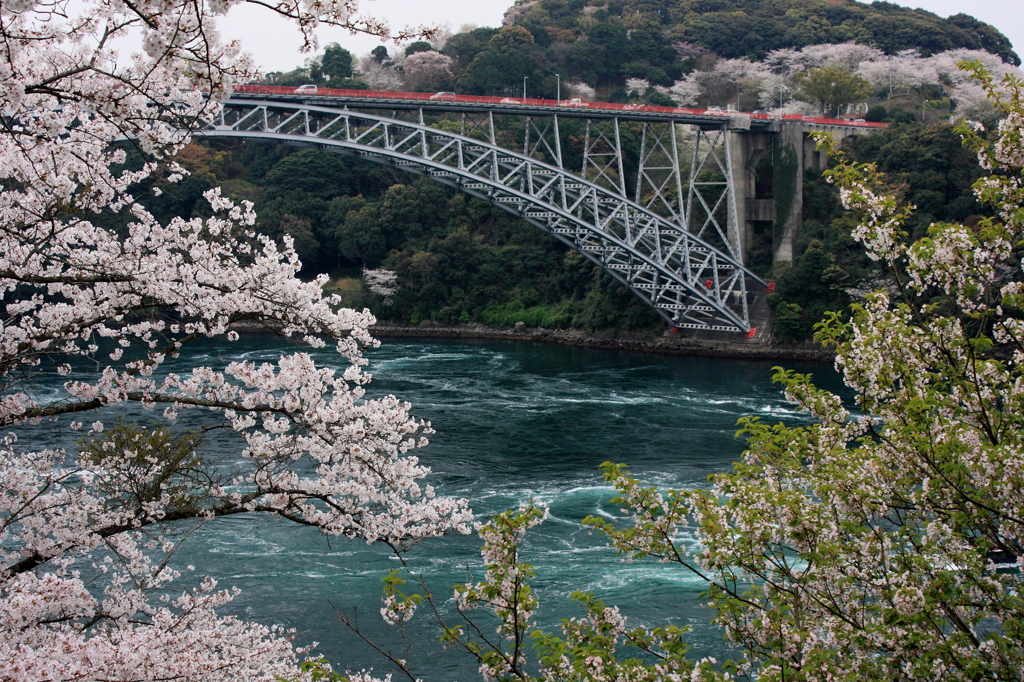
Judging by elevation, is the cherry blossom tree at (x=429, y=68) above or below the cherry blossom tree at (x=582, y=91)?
above

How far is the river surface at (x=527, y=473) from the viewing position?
11.3 metres

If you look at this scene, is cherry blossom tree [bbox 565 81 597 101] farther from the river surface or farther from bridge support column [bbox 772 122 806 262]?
the river surface

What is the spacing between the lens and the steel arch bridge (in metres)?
26.1

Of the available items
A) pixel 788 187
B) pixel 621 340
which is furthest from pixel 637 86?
pixel 621 340

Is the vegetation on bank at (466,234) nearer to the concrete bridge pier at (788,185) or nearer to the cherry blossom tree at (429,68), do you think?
the concrete bridge pier at (788,185)

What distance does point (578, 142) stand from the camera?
44344mm

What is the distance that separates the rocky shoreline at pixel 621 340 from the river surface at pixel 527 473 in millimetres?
961

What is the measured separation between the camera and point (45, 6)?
11.5ft

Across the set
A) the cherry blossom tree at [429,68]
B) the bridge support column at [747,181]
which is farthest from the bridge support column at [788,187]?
the cherry blossom tree at [429,68]

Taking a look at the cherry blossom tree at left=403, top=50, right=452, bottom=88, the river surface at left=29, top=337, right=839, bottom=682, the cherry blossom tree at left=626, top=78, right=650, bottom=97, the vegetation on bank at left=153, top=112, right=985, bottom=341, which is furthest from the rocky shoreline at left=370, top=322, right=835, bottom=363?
the cherry blossom tree at left=403, top=50, right=452, bottom=88

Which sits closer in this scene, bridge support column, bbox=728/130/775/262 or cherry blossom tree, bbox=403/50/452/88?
bridge support column, bbox=728/130/775/262

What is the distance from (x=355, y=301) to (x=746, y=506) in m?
38.3

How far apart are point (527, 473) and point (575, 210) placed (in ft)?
56.4

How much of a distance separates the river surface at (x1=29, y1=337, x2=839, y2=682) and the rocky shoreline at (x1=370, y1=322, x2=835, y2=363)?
0.96m
